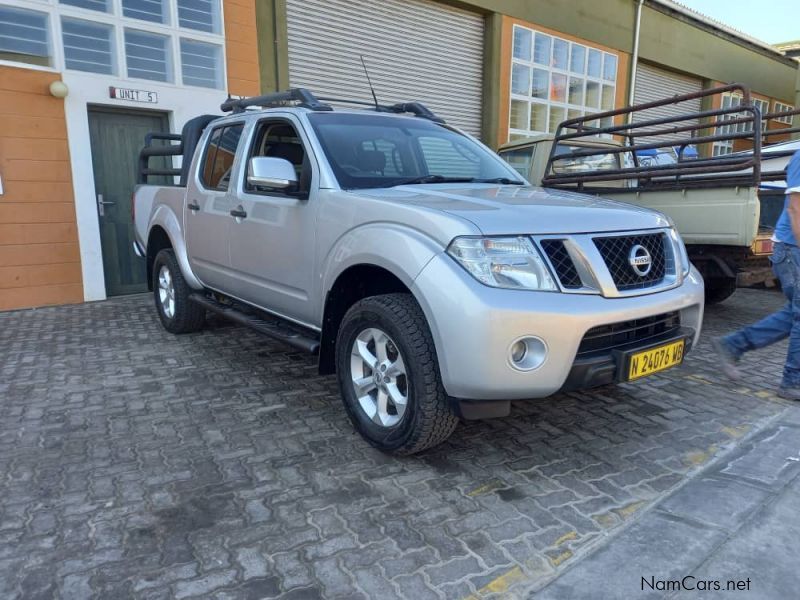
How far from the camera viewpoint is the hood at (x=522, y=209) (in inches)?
102

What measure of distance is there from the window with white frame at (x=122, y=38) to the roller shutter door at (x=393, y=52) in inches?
55.9

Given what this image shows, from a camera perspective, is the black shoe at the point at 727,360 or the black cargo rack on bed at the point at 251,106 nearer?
the black cargo rack on bed at the point at 251,106

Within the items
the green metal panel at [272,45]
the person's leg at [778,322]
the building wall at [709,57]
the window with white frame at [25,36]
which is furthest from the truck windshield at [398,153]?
the building wall at [709,57]

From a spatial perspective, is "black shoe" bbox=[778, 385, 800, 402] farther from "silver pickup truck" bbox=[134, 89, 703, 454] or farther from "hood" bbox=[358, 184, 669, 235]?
"hood" bbox=[358, 184, 669, 235]

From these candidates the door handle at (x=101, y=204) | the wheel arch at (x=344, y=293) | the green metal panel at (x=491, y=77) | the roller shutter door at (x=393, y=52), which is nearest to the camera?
the wheel arch at (x=344, y=293)

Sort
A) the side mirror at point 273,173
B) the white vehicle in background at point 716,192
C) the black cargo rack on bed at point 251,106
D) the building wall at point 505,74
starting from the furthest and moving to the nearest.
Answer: the building wall at point 505,74 → the white vehicle in background at point 716,192 → the black cargo rack on bed at point 251,106 → the side mirror at point 273,173

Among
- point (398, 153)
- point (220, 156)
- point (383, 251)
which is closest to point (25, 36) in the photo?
point (220, 156)

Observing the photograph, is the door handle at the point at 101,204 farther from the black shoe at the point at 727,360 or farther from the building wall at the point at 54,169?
the black shoe at the point at 727,360

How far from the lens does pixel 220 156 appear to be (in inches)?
175

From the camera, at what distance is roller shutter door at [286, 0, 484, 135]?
29.1 ft

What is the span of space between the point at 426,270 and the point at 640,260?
109 centimetres

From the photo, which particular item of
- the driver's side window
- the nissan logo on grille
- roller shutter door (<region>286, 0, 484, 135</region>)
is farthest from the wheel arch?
roller shutter door (<region>286, 0, 484, 135</region>)

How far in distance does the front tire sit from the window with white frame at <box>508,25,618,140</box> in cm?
977

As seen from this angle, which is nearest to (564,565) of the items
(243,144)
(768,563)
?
(768,563)
